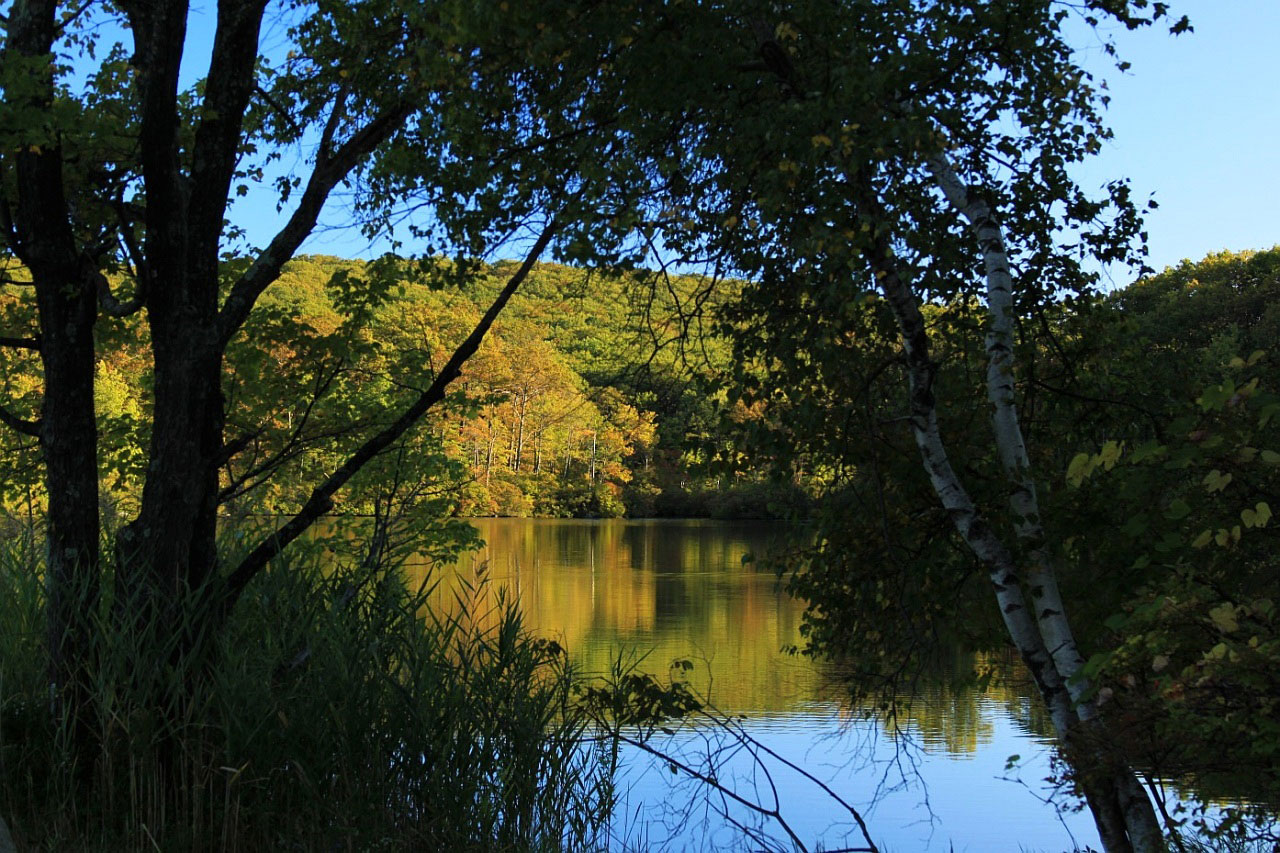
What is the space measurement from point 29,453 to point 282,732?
4969 millimetres

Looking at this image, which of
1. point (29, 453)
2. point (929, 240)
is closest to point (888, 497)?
point (929, 240)

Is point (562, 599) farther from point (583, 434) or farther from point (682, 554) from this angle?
point (583, 434)

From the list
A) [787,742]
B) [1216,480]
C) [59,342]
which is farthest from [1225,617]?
[787,742]

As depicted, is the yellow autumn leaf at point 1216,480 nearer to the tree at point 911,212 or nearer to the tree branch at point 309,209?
the tree at point 911,212

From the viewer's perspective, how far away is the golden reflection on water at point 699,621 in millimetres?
10492

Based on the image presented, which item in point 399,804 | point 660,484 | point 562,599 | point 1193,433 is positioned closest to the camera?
point 1193,433

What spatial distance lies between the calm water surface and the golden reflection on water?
4cm

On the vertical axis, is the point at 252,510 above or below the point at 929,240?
below

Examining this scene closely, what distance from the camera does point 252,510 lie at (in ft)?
21.1

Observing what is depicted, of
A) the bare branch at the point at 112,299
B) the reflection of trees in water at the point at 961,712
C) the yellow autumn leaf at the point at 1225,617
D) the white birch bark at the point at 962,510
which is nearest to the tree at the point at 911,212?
the white birch bark at the point at 962,510

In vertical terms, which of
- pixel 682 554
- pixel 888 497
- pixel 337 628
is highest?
pixel 888 497

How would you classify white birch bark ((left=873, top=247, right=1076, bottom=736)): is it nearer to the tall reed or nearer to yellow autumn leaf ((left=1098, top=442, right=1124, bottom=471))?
yellow autumn leaf ((left=1098, top=442, right=1124, bottom=471))

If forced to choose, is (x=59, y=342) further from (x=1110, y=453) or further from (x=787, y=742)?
(x=787, y=742)

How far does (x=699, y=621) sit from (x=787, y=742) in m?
7.15
